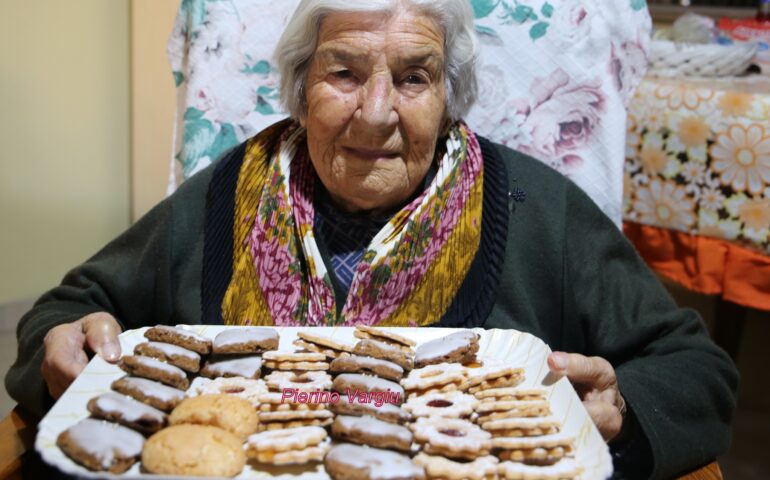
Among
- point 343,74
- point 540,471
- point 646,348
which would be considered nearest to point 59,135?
point 343,74

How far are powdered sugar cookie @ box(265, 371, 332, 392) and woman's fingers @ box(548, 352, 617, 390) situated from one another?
0.32 metres

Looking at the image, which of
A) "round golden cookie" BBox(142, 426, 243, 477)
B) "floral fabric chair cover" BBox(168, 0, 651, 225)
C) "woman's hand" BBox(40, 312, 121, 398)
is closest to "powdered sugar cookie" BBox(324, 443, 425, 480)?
"round golden cookie" BBox(142, 426, 243, 477)

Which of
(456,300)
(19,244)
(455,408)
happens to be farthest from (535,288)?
(19,244)

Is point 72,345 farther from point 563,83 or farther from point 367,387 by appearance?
point 563,83

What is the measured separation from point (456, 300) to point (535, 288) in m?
0.16

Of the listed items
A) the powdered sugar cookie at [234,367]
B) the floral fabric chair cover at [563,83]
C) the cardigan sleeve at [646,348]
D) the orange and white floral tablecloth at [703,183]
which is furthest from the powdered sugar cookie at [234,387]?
the orange and white floral tablecloth at [703,183]

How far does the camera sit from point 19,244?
9.37 feet

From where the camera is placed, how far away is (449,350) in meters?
1.23

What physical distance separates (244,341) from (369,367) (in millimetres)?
198

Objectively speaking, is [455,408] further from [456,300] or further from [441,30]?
[441,30]

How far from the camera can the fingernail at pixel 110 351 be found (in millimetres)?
1213

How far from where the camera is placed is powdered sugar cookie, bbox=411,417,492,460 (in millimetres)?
1001

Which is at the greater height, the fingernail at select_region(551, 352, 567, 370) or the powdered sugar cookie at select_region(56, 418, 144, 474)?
the fingernail at select_region(551, 352, 567, 370)

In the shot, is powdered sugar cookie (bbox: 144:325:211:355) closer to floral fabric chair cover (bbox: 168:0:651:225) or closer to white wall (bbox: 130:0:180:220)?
floral fabric chair cover (bbox: 168:0:651:225)
